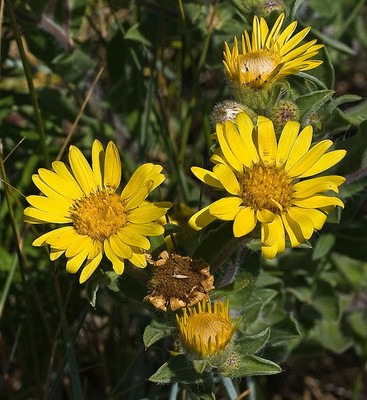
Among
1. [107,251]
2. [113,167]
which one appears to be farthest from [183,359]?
[113,167]

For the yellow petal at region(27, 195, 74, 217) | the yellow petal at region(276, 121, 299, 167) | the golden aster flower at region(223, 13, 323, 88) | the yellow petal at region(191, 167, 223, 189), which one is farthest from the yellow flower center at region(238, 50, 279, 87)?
the yellow petal at region(27, 195, 74, 217)

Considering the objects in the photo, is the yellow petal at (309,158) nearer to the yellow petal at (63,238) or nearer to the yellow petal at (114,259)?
the yellow petal at (114,259)

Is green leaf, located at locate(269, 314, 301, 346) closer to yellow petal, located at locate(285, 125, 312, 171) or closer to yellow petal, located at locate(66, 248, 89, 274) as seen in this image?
yellow petal, located at locate(285, 125, 312, 171)

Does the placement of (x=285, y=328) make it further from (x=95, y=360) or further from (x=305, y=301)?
(x=95, y=360)

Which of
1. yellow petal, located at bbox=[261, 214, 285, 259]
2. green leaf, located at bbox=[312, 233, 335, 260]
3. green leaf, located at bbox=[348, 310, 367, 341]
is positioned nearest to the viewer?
yellow petal, located at bbox=[261, 214, 285, 259]

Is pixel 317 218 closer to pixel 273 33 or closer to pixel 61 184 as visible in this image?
pixel 273 33

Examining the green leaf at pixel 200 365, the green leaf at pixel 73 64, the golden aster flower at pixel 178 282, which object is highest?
the green leaf at pixel 73 64

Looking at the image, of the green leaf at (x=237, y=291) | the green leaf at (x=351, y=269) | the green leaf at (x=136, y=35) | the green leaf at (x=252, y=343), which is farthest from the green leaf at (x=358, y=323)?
the green leaf at (x=136, y=35)
